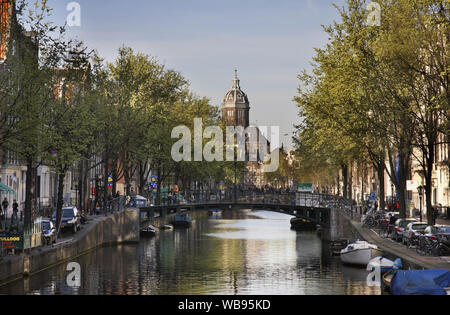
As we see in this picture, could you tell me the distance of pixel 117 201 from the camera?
3083 inches

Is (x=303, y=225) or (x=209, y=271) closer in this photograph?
(x=209, y=271)

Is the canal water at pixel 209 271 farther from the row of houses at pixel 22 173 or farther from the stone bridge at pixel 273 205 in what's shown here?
the row of houses at pixel 22 173

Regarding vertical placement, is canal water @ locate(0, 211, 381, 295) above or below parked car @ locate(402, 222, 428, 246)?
below

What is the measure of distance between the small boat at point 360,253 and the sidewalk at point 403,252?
929mm

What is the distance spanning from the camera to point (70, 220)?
62.3 meters

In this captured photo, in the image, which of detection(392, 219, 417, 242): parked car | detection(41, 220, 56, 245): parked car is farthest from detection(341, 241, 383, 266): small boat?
detection(41, 220, 56, 245): parked car

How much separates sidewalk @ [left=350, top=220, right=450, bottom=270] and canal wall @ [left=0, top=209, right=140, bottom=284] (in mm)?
21620

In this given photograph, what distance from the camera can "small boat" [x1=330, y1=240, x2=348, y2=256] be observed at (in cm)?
6596

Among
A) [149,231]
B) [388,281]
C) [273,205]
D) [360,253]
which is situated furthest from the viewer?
[273,205]

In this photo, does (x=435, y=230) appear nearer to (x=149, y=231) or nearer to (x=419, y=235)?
(x=419, y=235)

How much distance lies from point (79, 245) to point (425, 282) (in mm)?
32353

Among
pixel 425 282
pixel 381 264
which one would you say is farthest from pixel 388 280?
pixel 425 282

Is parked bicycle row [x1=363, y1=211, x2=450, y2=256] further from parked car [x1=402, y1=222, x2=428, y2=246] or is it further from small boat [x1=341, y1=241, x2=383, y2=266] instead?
small boat [x1=341, y1=241, x2=383, y2=266]
